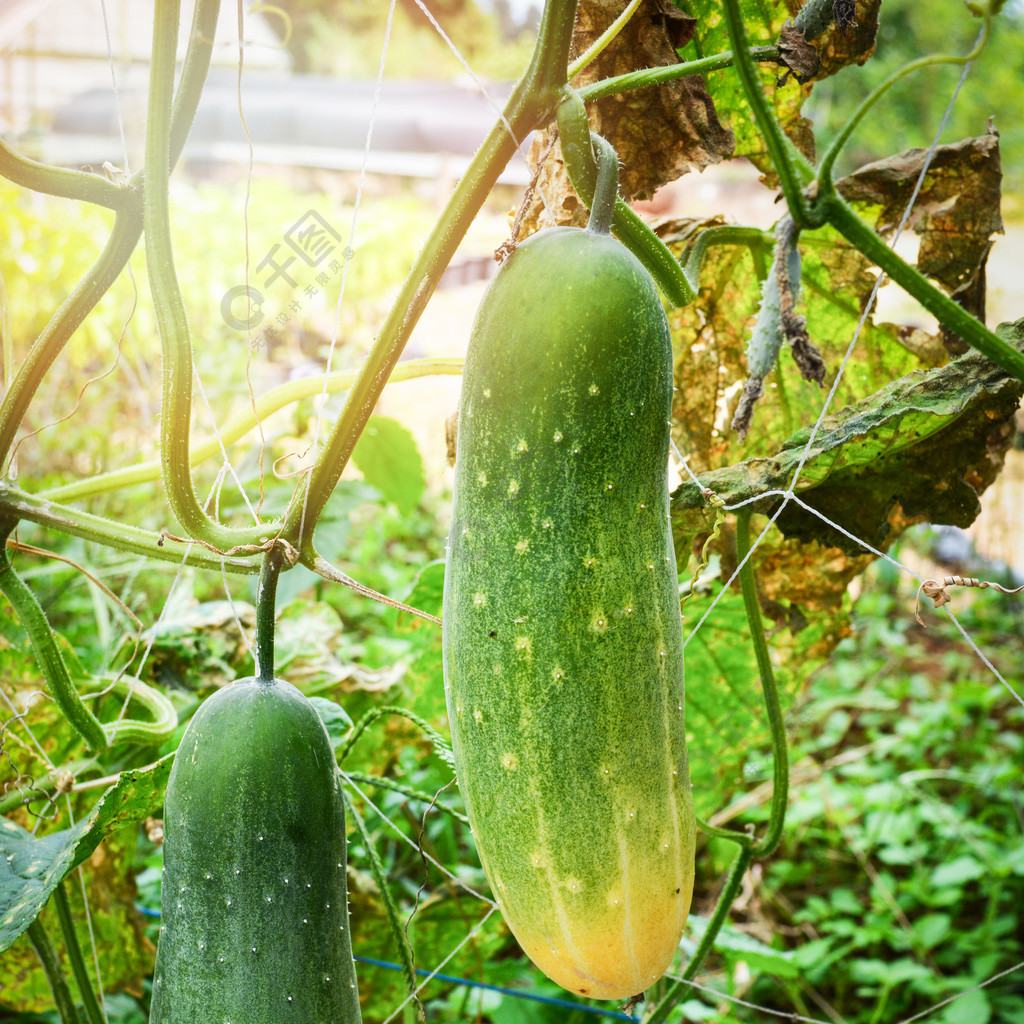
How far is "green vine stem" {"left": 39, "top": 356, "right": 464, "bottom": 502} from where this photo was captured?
0.95 m

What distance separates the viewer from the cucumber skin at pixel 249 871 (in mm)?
659

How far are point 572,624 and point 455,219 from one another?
0.89ft

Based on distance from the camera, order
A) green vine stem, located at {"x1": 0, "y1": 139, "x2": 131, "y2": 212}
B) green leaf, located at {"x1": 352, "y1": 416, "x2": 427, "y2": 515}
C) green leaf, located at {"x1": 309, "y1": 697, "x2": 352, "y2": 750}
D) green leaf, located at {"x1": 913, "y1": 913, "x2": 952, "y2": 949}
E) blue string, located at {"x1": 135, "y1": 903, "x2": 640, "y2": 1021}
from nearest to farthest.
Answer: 1. green vine stem, located at {"x1": 0, "y1": 139, "x2": 131, "y2": 212}
2. green leaf, located at {"x1": 309, "y1": 697, "x2": 352, "y2": 750}
3. blue string, located at {"x1": 135, "y1": 903, "x2": 640, "y2": 1021}
4. green leaf, located at {"x1": 352, "y1": 416, "x2": 427, "y2": 515}
5. green leaf, located at {"x1": 913, "y1": 913, "x2": 952, "y2": 949}

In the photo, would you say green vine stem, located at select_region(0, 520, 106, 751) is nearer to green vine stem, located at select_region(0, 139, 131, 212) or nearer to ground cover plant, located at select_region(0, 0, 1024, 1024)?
ground cover plant, located at select_region(0, 0, 1024, 1024)

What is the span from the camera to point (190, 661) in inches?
48.4

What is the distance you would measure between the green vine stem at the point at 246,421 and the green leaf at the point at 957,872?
Answer: 5.08ft

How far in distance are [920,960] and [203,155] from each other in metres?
7.97

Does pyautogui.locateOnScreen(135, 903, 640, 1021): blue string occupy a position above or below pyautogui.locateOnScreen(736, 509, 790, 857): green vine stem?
below

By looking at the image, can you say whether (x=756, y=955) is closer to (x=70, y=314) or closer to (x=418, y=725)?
(x=418, y=725)

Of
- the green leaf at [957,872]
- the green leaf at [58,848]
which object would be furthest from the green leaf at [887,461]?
the green leaf at [957,872]

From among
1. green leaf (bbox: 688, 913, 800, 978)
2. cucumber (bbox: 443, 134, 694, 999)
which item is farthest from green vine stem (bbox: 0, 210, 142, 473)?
green leaf (bbox: 688, 913, 800, 978)

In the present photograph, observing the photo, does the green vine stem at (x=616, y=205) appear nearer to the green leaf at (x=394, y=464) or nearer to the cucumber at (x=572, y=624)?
the cucumber at (x=572, y=624)

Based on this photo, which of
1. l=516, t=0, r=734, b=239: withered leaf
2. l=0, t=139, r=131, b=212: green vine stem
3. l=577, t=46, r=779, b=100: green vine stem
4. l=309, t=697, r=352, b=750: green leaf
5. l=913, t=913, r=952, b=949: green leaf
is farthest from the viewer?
l=913, t=913, r=952, b=949: green leaf

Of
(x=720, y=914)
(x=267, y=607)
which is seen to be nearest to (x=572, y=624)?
(x=267, y=607)
